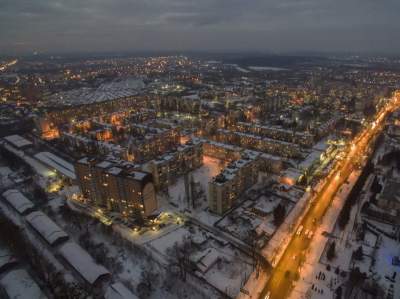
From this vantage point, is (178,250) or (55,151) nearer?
(178,250)

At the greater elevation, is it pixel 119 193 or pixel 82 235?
pixel 119 193

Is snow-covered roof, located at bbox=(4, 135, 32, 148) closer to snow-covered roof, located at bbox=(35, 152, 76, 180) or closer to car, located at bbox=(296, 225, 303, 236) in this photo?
snow-covered roof, located at bbox=(35, 152, 76, 180)

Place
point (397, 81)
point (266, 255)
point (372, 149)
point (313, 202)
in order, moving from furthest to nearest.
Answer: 1. point (397, 81)
2. point (372, 149)
3. point (313, 202)
4. point (266, 255)

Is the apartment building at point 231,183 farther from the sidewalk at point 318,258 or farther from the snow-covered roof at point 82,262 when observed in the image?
the snow-covered roof at point 82,262

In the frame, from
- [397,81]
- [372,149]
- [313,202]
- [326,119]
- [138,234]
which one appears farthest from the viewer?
[397,81]

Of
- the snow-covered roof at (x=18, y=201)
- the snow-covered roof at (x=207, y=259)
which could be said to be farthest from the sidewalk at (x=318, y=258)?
the snow-covered roof at (x=18, y=201)

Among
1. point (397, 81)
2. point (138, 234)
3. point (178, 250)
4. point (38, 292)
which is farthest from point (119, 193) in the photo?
point (397, 81)

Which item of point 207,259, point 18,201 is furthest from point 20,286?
point 207,259

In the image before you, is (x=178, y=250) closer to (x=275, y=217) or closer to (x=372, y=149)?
(x=275, y=217)
